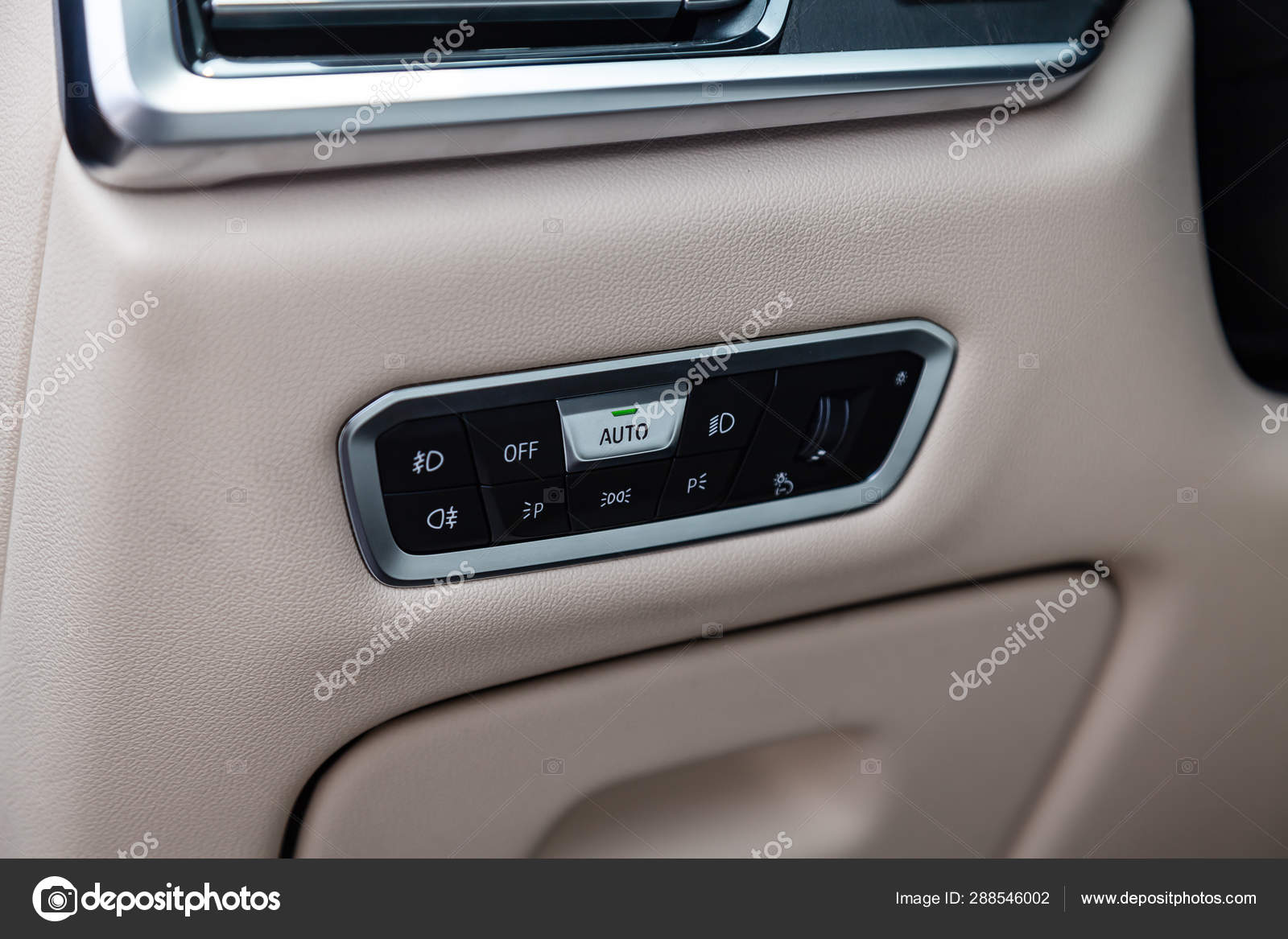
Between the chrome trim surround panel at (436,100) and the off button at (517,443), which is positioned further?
the off button at (517,443)

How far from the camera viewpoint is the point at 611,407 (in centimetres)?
62

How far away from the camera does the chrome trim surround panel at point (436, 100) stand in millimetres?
486

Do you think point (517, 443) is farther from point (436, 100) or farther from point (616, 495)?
point (436, 100)

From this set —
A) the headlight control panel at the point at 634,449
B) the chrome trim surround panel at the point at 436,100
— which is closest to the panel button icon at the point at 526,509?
the headlight control panel at the point at 634,449

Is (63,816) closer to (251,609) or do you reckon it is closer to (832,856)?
(251,609)

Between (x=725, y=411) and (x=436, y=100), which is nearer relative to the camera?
→ (x=436, y=100)

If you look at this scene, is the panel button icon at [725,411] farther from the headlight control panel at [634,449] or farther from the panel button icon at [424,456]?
the panel button icon at [424,456]

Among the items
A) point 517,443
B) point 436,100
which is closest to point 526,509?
point 517,443

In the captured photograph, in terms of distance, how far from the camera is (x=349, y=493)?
58 cm

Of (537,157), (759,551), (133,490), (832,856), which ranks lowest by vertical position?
(832,856)

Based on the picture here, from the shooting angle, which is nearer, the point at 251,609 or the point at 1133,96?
the point at 251,609

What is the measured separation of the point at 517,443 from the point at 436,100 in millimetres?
189

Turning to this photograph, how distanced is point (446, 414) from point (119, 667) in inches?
8.8

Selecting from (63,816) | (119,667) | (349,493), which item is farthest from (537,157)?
(63,816)
